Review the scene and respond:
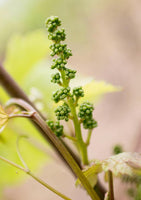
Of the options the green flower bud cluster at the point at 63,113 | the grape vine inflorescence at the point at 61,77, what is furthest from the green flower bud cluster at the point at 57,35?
the green flower bud cluster at the point at 63,113

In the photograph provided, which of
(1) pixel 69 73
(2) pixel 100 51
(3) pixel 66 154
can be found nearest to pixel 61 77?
(1) pixel 69 73

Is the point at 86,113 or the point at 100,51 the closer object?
the point at 86,113

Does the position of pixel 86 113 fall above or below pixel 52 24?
below

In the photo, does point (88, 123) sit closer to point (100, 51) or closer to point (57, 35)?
point (57, 35)

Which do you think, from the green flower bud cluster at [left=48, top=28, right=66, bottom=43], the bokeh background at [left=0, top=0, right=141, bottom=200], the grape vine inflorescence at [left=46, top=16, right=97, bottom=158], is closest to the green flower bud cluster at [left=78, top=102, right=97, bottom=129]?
the grape vine inflorescence at [left=46, top=16, right=97, bottom=158]

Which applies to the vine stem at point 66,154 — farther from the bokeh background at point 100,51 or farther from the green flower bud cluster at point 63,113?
the bokeh background at point 100,51

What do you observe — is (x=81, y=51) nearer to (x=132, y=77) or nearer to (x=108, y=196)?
(x=132, y=77)
